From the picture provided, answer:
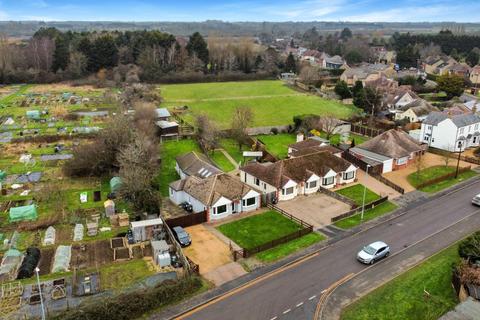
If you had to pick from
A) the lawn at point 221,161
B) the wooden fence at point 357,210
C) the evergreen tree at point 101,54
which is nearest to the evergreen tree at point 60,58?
the evergreen tree at point 101,54

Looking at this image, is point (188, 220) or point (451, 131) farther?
point (451, 131)

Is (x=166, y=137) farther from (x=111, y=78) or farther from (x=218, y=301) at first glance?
(x=111, y=78)

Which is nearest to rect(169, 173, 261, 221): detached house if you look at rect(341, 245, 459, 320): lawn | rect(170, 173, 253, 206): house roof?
rect(170, 173, 253, 206): house roof

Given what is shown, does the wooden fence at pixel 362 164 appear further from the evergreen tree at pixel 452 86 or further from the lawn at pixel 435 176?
the evergreen tree at pixel 452 86

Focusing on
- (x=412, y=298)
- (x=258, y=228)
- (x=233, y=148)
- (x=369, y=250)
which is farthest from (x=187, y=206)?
(x=233, y=148)

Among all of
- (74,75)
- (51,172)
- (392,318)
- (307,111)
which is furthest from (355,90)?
(74,75)

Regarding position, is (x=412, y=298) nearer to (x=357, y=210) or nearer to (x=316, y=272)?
(x=316, y=272)
